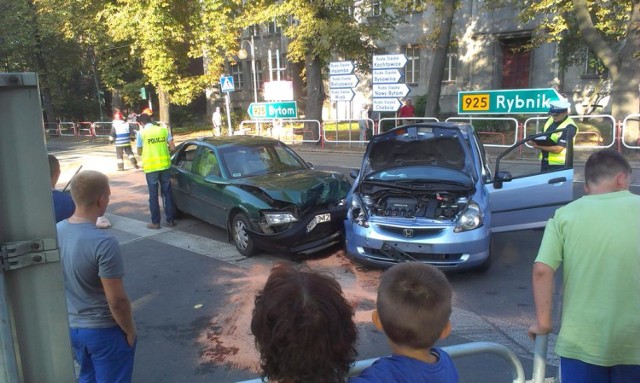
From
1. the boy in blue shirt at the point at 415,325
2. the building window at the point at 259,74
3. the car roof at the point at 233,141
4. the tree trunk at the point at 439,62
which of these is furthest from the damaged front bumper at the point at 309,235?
the building window at the point at 259,74

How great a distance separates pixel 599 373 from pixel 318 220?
4.29 meters

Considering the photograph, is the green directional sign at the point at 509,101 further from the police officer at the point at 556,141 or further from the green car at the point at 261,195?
the green car at the point at 261,195

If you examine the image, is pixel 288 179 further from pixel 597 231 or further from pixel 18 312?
pixel 18 312

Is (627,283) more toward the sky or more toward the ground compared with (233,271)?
more toward the sky

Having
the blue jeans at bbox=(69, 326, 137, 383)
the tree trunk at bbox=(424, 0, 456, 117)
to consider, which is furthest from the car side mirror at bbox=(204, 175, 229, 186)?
the tree trunk at bbox=(424, 0, 456, 117)

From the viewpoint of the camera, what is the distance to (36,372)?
1565 mm

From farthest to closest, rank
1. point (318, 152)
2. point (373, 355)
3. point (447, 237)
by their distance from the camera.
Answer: point (318, 152) → point (447, 237) → point (373, 355)

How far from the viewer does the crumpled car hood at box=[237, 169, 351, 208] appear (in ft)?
21.1

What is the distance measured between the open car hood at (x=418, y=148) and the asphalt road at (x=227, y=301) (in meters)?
1.40

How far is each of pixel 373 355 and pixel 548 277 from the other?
2062 mm

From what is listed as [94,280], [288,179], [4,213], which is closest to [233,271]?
[288,179]

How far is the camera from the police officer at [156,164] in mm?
8180

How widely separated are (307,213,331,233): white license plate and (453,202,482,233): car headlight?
1.73 metres

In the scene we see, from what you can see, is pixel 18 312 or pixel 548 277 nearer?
pixel 18 312
